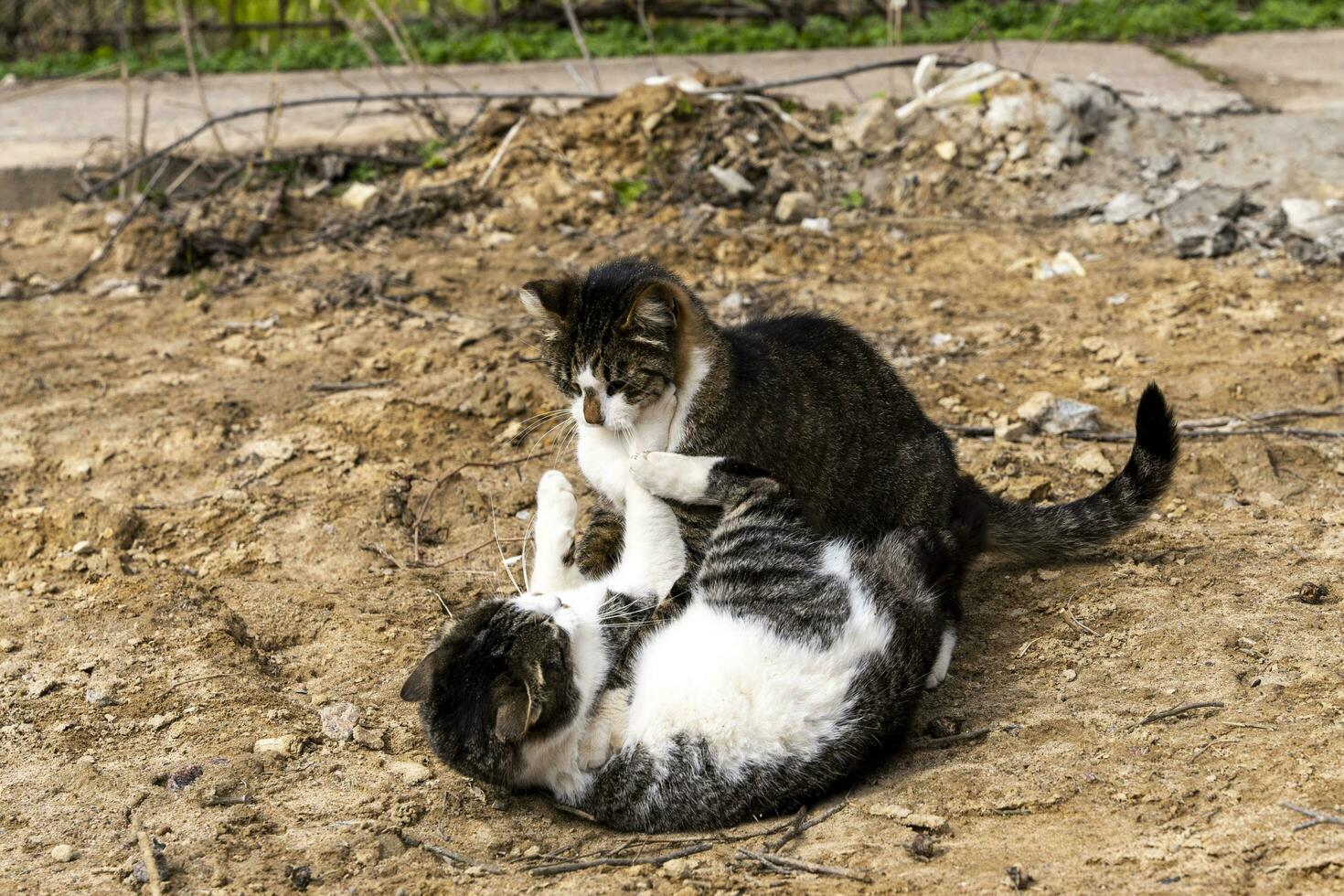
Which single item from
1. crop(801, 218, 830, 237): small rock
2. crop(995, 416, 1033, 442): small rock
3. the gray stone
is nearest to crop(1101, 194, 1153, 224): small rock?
the gray stone

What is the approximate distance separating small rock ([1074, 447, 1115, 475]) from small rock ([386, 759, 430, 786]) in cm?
276

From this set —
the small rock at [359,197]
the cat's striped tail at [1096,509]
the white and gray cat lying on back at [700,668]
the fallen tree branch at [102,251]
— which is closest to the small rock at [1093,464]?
the cat's striped tail at [1096,509]

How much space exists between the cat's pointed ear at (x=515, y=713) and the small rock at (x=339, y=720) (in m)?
0.60

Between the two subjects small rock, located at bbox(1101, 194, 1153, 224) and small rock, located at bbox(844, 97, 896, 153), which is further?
small rock, located at bbox(844, 97, 896, 153)

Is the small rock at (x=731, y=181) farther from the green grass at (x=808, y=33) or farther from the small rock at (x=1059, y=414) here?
the green grass at (x=808, y=33)

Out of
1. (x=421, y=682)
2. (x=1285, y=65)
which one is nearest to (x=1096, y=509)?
(x=421, y=682)

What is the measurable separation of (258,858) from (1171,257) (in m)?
5.42

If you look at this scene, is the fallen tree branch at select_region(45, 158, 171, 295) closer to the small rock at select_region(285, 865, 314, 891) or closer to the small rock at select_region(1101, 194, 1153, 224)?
the small rock at select_region(285, 865, 314, 891)

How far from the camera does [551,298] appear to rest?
3.49m

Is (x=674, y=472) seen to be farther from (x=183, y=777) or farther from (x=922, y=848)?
(x=183, y=777)

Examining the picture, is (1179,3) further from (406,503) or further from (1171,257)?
(406,503)

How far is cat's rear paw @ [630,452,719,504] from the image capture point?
336cm

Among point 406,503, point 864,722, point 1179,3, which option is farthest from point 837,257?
point 1179,3

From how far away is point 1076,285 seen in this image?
611cm
